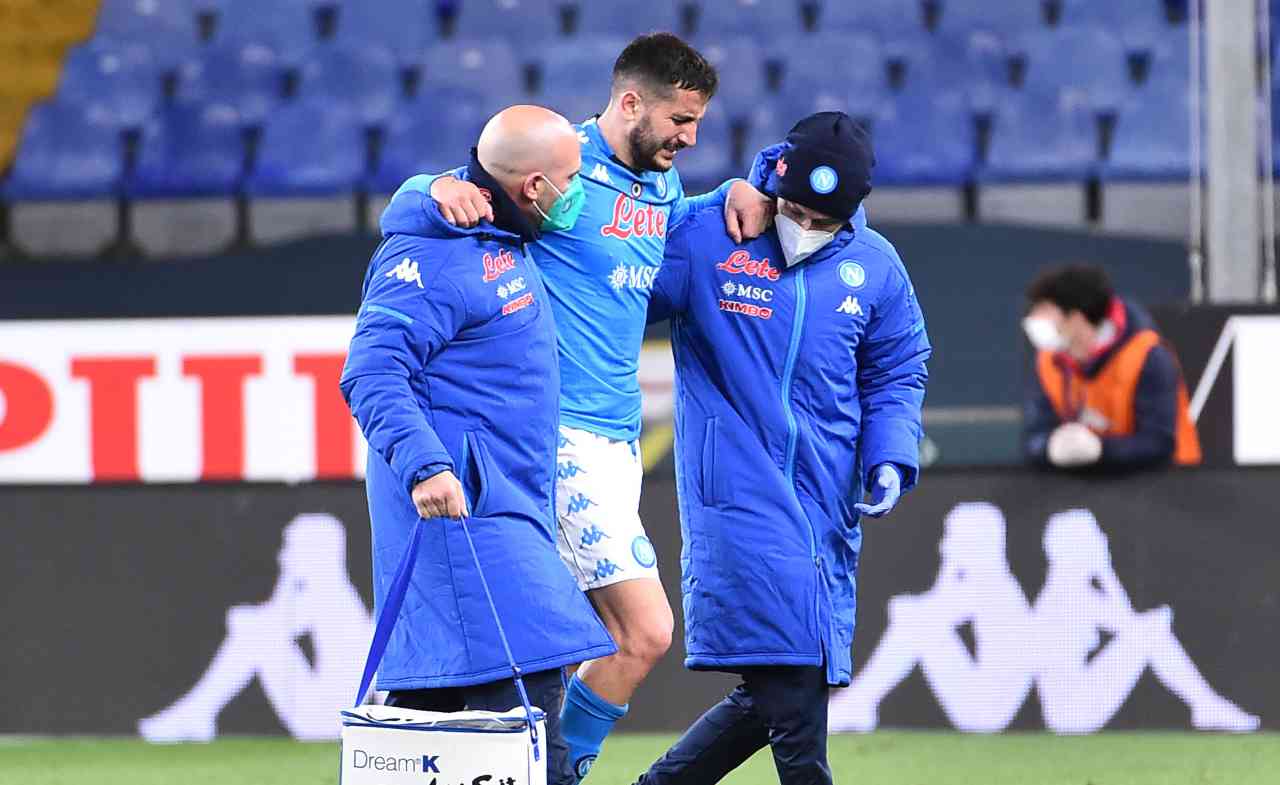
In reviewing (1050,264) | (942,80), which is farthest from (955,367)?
(942,80)

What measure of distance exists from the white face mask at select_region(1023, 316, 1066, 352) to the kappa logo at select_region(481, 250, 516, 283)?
399 cm

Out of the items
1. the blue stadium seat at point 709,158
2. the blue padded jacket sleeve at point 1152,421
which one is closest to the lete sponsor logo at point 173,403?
the blue padded jacket sleeve at point 1152,421

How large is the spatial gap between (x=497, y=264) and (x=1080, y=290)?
13.0 ft

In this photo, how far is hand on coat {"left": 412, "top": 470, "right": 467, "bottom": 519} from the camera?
12.0ft

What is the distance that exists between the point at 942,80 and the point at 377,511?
981cm

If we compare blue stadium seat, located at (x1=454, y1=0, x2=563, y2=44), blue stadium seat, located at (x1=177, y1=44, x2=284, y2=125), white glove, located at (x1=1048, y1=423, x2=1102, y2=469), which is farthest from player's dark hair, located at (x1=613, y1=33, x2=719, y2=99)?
blue stadium seat, located at (x1=454, y1=0, x2=563, y2=44)

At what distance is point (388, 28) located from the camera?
14.2 meters

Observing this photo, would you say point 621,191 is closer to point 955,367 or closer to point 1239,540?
point 1239,540

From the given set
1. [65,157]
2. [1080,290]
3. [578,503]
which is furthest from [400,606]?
[65,157]

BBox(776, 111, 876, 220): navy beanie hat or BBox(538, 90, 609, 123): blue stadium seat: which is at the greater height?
BBox(538, 90, 609, 123): blue stadium seat

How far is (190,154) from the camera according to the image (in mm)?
13367

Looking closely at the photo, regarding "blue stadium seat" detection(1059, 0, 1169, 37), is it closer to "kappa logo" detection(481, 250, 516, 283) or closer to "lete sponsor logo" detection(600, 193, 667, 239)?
"lete sponsor logo" detection(600, 193, 667, 239)

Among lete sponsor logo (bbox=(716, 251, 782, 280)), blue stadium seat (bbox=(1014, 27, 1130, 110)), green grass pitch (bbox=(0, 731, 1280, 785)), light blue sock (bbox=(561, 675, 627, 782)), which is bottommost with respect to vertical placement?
green grass pitch (bbox=(0, 731, 1280, 785))

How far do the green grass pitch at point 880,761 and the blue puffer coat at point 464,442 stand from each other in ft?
7.64
